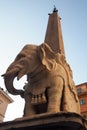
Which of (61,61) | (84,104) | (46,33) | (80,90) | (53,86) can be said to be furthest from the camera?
(80,90)

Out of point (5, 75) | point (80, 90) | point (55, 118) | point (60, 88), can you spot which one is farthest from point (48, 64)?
point (80, 90)

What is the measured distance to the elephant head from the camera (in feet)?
21.5

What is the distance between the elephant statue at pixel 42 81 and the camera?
6.22 meters

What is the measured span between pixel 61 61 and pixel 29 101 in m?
1.60

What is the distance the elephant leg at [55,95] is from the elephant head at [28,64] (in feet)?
1.61

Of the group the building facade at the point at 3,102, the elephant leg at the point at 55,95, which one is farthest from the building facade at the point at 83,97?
the elephant leg at the point at 55,95

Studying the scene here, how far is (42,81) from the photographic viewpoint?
6.55m

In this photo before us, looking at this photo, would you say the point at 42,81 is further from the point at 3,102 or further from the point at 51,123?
the point at 3,102

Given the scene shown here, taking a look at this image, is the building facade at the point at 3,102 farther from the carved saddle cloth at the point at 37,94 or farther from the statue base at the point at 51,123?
the statue base at the point at 51,123

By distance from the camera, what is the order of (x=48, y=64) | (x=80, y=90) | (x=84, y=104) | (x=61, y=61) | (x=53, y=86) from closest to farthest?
(x=53, y=86)
(x=48, y=64)
(x=61, y=61)
(x=84, y=104)
(x=80, y=90)

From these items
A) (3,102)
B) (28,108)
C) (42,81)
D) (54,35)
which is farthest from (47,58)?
(3,102)

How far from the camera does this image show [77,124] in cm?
487

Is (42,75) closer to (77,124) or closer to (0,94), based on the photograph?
(77,124)

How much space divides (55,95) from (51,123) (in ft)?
4.06
